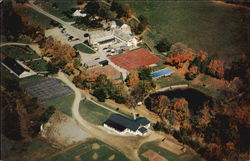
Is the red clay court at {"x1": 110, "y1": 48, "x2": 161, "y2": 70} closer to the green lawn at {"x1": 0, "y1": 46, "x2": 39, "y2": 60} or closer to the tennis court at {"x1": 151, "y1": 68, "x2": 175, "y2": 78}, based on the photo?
the tennis court at {"x1": 151, "y1": 68, "x2": 175, "y2": 78}

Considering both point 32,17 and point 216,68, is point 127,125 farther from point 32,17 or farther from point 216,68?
point 32,17

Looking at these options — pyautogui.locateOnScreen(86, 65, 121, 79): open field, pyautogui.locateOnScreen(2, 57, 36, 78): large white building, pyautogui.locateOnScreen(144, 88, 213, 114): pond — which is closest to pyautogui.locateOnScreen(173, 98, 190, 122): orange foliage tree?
pyautogui.locateOnScreen(144, 88, 213, 114): pond

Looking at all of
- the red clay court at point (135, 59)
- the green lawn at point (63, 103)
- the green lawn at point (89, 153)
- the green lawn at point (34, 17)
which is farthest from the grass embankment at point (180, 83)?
the green lawn at point (34, 17)

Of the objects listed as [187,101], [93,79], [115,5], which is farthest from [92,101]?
[115,5]

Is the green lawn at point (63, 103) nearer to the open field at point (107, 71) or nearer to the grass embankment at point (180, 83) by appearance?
the open field at point (107, 71)

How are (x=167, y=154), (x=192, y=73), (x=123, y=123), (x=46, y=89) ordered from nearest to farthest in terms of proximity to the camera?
(x=167, y=154) → (x=123, y=123) → (x=46, y=89) → (x=192, y=73)

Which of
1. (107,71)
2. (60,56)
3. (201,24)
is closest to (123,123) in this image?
(107,71)

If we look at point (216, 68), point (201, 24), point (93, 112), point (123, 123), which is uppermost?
point (201, 24)

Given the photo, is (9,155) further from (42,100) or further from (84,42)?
(84,42)
